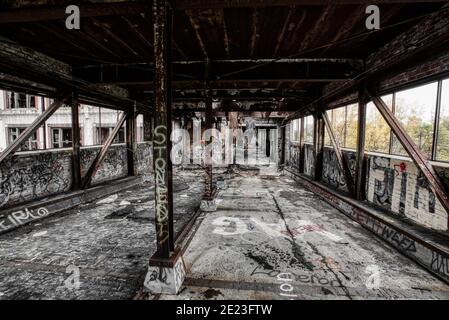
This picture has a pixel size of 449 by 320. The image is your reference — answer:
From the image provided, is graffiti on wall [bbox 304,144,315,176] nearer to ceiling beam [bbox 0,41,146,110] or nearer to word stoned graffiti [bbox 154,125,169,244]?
ceiling beam [bbox 0,41,146,110]

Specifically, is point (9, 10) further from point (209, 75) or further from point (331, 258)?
point (331, 258)

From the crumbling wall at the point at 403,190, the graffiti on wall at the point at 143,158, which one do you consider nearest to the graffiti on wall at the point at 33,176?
the graffiti on wall at the point at 143,158

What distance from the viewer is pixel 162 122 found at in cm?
299

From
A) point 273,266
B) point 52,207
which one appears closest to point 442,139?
point 273,266

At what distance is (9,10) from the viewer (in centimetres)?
329

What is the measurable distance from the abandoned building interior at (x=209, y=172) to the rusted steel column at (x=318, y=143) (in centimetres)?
80

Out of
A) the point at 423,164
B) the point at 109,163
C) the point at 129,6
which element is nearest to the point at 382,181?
the point at 423,164

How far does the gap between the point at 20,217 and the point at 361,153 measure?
8861mm

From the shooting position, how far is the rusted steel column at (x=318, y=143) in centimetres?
938

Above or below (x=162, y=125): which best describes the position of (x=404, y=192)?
below

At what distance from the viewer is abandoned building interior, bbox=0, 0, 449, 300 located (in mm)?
3145

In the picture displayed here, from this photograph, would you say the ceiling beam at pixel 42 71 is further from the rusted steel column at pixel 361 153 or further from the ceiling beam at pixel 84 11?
the rusted steel column at pixel 361 153

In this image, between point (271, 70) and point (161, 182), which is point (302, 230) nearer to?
point (161, 182)

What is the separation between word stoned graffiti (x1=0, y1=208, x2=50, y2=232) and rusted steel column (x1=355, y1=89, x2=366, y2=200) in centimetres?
858
